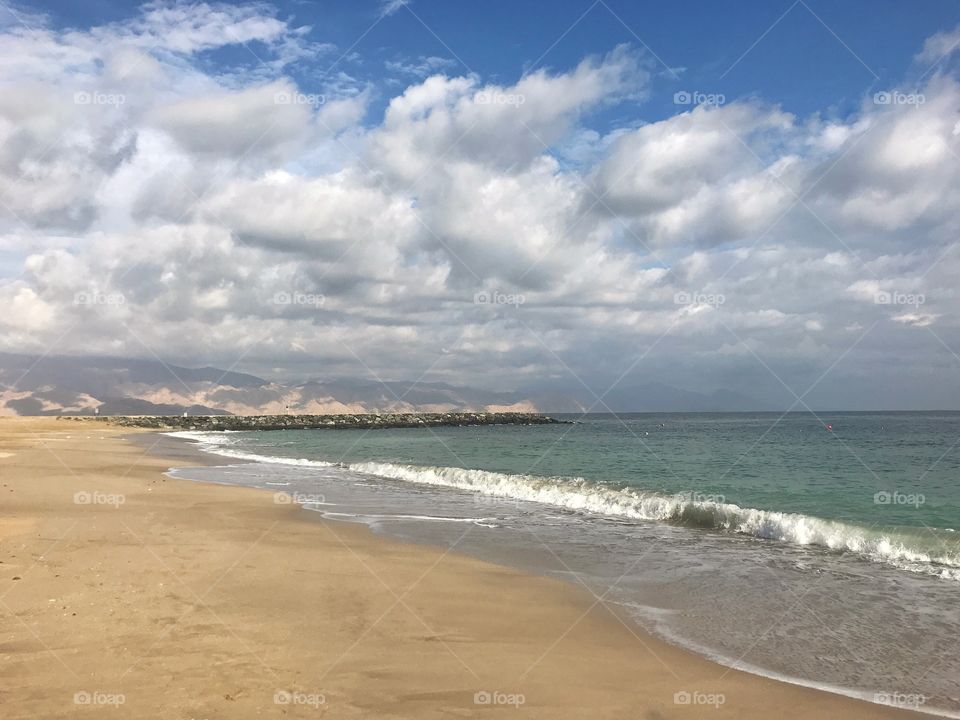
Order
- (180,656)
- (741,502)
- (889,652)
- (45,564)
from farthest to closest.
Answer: (741,502)
(45,564)
(889,652)
(180,656)

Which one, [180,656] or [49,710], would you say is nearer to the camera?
[49,710]

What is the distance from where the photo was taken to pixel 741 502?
21.4 meters

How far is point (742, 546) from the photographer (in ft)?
48.4

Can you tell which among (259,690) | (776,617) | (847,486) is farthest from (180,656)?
(847,486)

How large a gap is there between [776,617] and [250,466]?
29.7 m

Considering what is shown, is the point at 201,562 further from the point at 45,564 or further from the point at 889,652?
the point at 889,652

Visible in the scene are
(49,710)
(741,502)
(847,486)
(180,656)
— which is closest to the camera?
(49,710)

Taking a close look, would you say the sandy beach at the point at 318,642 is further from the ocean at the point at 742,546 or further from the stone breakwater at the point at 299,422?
the stone breakwater at the point at 299,422

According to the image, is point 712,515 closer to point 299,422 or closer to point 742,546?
point 742,546

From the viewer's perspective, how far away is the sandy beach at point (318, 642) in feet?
19.2

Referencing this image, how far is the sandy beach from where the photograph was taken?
19.2 ft

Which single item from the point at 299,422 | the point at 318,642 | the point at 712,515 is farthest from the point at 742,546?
the point at 299,422

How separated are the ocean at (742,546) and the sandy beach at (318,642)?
0.87 metres

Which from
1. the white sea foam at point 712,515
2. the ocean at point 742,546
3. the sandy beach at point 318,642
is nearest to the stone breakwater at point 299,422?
the white sea foam at point 712,515
